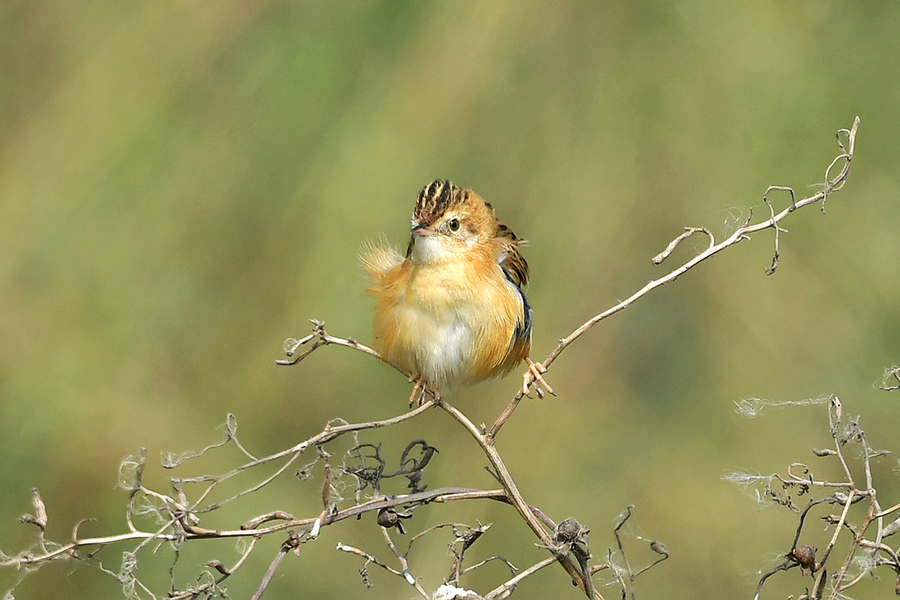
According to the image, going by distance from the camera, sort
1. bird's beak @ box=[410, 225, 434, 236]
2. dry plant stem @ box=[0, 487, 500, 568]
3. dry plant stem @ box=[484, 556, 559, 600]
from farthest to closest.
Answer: bird's beak @ box=[410, 225, 434, 236]
dry plant stem @ box=[0, 487, 500, 568]
dry plant stem @ box=[484, 556, 559, 600]

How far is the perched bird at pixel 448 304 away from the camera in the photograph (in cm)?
370

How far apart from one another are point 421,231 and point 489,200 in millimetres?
1329

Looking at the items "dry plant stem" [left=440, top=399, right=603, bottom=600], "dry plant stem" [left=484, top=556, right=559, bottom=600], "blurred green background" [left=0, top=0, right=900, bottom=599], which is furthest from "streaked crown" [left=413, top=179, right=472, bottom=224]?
"dry plant stem" [left=484, top=556, right=559, bottom=600]

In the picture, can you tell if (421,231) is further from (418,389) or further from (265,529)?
(265,529)

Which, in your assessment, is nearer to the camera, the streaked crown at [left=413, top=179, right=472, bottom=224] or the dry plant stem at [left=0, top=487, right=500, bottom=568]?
the dry plant stem at [left=0, top=487, right=500, bottom=568]

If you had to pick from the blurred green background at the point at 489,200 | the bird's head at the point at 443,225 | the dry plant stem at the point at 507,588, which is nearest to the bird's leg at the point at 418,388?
the bird's head at the point at 443,225

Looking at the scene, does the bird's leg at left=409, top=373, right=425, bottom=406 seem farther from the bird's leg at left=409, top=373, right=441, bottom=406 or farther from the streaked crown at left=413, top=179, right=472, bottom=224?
the streaked crown at left=413, top=179, right=472, bottom=224

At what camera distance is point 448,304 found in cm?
376

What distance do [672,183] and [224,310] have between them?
2586 mm

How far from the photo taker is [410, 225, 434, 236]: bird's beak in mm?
3866

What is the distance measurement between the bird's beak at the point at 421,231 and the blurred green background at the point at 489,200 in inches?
31.0

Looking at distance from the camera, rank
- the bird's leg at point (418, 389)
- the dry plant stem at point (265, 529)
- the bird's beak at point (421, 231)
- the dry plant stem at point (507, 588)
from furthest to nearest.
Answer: the bird's beak at point (421, 231), the bird's leg at point (418, 389), the dry plant stem at point (265, 529), the dry plant stem at point (507, 588)

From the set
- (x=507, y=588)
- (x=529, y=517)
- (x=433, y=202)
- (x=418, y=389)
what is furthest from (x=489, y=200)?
(x=507, y=588)

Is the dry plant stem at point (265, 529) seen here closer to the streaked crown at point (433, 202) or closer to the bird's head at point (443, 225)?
the bird's head at point (443, 225)
